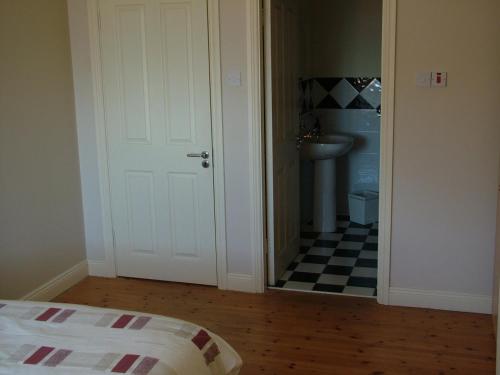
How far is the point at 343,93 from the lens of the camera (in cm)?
562

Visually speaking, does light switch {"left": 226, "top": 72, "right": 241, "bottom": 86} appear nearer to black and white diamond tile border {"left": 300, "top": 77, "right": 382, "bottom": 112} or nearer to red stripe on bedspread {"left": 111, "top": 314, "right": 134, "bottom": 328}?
black and white diamond tile border {"left": 300, "top": 77, "right": 382, "bottom": 112}

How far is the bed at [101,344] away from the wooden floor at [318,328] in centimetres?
96

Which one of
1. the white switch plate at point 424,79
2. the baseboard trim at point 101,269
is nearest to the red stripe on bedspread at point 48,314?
the baseboard trim at point 101,269

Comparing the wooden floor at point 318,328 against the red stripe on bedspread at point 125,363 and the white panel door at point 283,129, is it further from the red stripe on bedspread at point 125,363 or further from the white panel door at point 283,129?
Answer: the red stripe on bedspread at point 125,363

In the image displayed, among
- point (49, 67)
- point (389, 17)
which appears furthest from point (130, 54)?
point (389, 17)

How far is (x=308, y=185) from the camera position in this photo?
561 cm

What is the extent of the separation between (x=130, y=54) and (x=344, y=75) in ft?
7.90

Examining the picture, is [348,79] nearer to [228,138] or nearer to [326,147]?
[326,147]

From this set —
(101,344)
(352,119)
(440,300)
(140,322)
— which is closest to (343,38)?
(352,119)

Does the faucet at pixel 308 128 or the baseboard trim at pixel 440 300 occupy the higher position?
the faucet at pixel 308 128

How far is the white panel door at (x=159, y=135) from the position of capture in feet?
12.5

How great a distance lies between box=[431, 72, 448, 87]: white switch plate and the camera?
11.1ft

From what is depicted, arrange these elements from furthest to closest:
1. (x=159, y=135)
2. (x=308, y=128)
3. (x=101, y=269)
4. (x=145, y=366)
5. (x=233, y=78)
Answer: (x=308, y=128), (x=101, y=269), (x=159, y=135), (x=233, y=78), (x=145, y=366)

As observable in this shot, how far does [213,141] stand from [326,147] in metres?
1.44
